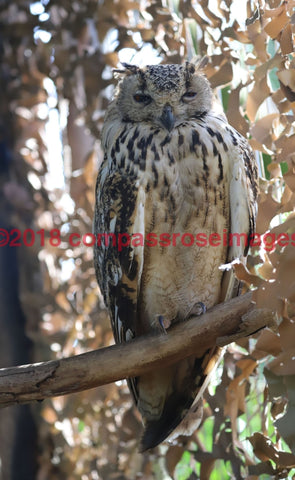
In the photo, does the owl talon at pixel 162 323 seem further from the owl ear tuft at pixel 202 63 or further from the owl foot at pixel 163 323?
the owl ear tuft at pixel 202 63

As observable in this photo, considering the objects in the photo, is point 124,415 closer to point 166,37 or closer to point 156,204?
point 156,204

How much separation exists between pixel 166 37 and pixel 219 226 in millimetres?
847

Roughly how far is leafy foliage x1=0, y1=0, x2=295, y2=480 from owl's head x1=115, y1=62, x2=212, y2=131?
2.4 inches

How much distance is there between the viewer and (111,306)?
1.80 meters

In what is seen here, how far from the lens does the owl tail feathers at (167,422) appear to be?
177 cm

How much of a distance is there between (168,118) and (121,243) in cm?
39

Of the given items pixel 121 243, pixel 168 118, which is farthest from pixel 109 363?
pixel 168 118

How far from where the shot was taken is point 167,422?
6.03ft

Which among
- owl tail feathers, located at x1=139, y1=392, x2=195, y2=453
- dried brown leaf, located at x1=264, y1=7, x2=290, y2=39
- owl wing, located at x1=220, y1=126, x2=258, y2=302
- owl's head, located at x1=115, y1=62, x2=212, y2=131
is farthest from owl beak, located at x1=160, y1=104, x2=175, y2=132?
owl tail feathers, located at x1=139, y1=392, x2=195, y2=453

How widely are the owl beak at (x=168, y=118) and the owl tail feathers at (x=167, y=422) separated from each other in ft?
2.75

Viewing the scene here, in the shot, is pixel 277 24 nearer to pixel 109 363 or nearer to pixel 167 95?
pixel 167 95

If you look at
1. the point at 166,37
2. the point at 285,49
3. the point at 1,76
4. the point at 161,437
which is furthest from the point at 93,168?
the point at 285,49

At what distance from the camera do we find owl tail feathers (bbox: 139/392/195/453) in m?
1.77

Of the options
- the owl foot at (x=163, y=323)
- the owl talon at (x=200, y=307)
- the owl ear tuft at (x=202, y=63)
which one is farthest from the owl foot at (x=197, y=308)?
the owl ear tuft at (x=202, y=63)
